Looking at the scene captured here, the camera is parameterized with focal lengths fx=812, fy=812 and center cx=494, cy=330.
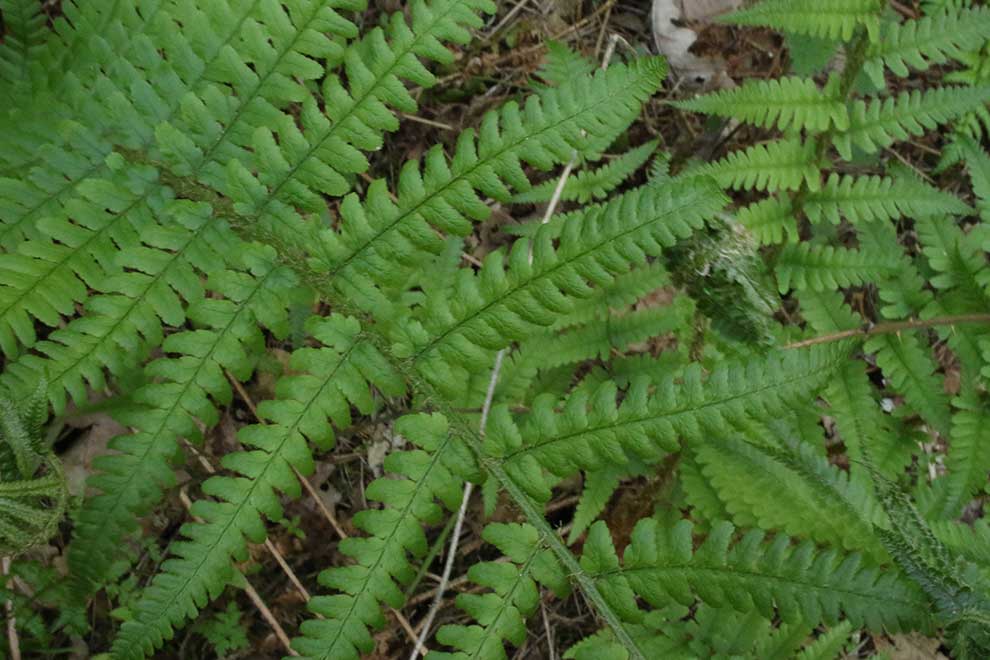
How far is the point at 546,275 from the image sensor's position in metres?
2.01

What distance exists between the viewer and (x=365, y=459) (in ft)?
11.5

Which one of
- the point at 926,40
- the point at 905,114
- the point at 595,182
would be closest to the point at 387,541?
the point at 595,182

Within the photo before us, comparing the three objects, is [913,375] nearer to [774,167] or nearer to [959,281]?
[959,281]

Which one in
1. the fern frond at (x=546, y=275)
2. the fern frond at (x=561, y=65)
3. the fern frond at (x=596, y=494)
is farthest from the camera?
the fern frond at (x=561, y=65)

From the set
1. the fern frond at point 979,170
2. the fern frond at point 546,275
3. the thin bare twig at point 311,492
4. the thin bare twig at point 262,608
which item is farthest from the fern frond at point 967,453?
the thin bare twig at point 262,608

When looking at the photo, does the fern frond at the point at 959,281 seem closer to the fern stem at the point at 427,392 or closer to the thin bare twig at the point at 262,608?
the fern stem at the point at 427,392

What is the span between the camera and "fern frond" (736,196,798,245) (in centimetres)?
322

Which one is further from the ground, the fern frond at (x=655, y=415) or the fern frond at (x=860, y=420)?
the fern frond at (x=655, y=415)

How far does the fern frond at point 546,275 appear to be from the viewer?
196 cm

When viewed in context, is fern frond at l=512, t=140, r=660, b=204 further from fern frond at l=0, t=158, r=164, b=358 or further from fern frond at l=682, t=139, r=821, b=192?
fern frond at l=0, t=158, r=164, b=358

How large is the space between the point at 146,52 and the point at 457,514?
1.99 m

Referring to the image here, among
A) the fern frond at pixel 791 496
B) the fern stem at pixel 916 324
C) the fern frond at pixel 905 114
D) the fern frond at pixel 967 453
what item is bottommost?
the fern frond at pixel 967 453

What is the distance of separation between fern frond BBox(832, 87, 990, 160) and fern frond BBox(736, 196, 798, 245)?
1.02ft

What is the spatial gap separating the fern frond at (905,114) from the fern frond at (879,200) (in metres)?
0.15
